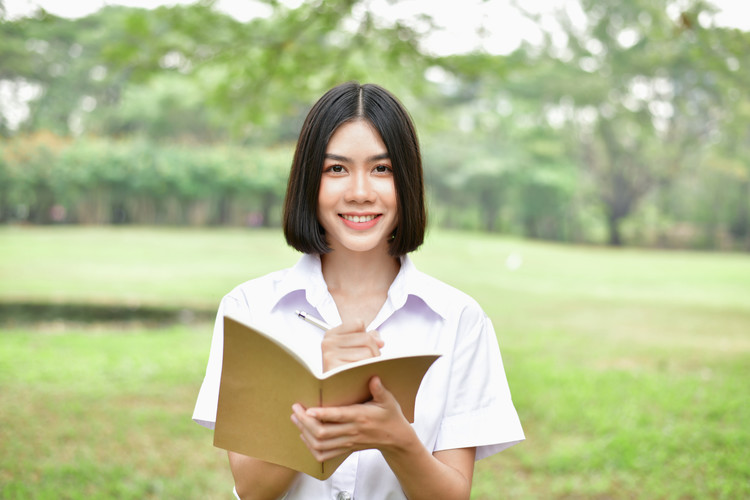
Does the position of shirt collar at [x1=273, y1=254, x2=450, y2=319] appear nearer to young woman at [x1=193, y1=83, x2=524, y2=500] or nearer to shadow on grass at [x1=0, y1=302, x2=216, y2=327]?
young woman at [x1=193, y1=83, x2=524, y2=500]

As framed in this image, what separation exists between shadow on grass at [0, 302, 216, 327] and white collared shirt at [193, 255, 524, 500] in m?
7.52

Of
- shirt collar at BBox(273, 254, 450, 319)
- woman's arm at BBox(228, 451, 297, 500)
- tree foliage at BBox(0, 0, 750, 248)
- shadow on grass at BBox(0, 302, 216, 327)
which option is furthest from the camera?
tree foliage at BBox(0, 0, 750, 248)

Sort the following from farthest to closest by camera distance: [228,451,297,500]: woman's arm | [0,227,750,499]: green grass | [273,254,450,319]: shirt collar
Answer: [0,227,750,499]: green grass → [273,254,450,319]: shirt collar → [228,451,297,500]: woman's arm

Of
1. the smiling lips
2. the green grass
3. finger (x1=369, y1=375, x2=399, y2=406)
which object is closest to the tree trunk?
the green grass

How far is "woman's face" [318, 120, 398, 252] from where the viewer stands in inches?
44.7

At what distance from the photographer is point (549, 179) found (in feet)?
60.1

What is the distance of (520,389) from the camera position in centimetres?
527

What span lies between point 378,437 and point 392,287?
0.33 meters

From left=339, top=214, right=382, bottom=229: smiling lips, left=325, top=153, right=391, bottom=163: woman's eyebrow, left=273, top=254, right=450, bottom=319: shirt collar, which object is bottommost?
left=273, top=254, right=450, bottom=319: shirt collar

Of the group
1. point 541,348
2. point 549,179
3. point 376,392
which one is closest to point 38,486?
point 376,392

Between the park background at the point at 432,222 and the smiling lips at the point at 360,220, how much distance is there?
2674 mm

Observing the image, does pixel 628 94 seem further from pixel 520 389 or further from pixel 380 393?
pixel 380 393

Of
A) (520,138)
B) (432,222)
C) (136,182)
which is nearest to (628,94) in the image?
(520,138)

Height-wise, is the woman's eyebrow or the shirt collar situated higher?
the woman's eyebrow
